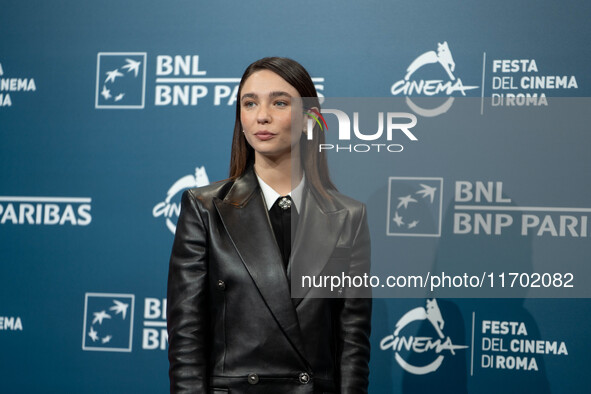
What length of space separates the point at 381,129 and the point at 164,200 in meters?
1.20

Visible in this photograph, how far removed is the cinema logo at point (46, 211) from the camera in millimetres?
3047

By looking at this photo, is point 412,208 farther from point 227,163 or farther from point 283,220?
point 227,163

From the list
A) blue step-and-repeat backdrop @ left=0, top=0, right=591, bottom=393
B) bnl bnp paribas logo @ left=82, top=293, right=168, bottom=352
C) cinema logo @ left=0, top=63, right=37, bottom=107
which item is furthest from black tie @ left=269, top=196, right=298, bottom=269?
cinema logo @ left=0, top=63, right=37, bottom=107

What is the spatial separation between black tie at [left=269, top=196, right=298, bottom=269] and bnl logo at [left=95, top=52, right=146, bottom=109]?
133 centimetres

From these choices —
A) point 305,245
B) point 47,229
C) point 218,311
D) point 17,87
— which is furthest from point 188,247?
point 17,87

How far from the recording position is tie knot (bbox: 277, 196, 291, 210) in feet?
6.37

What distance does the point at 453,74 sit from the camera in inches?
110

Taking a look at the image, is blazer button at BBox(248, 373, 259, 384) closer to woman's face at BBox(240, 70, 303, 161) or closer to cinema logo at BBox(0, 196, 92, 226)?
woman's face at BBox(240, 70, 303, 161)

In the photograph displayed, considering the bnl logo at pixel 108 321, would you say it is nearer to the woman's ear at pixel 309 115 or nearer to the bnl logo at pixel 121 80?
the bnl logo at pixel 121 80

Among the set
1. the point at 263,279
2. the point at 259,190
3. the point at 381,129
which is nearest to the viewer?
the point at 263,279

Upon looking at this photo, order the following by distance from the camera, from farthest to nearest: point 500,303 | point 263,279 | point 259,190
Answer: point 500,303
point 259,190
point 263,279

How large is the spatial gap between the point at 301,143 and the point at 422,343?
122cm

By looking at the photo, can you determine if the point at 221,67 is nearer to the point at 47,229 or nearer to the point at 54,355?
the point at 47,229

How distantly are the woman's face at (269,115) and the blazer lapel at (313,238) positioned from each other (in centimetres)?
17
